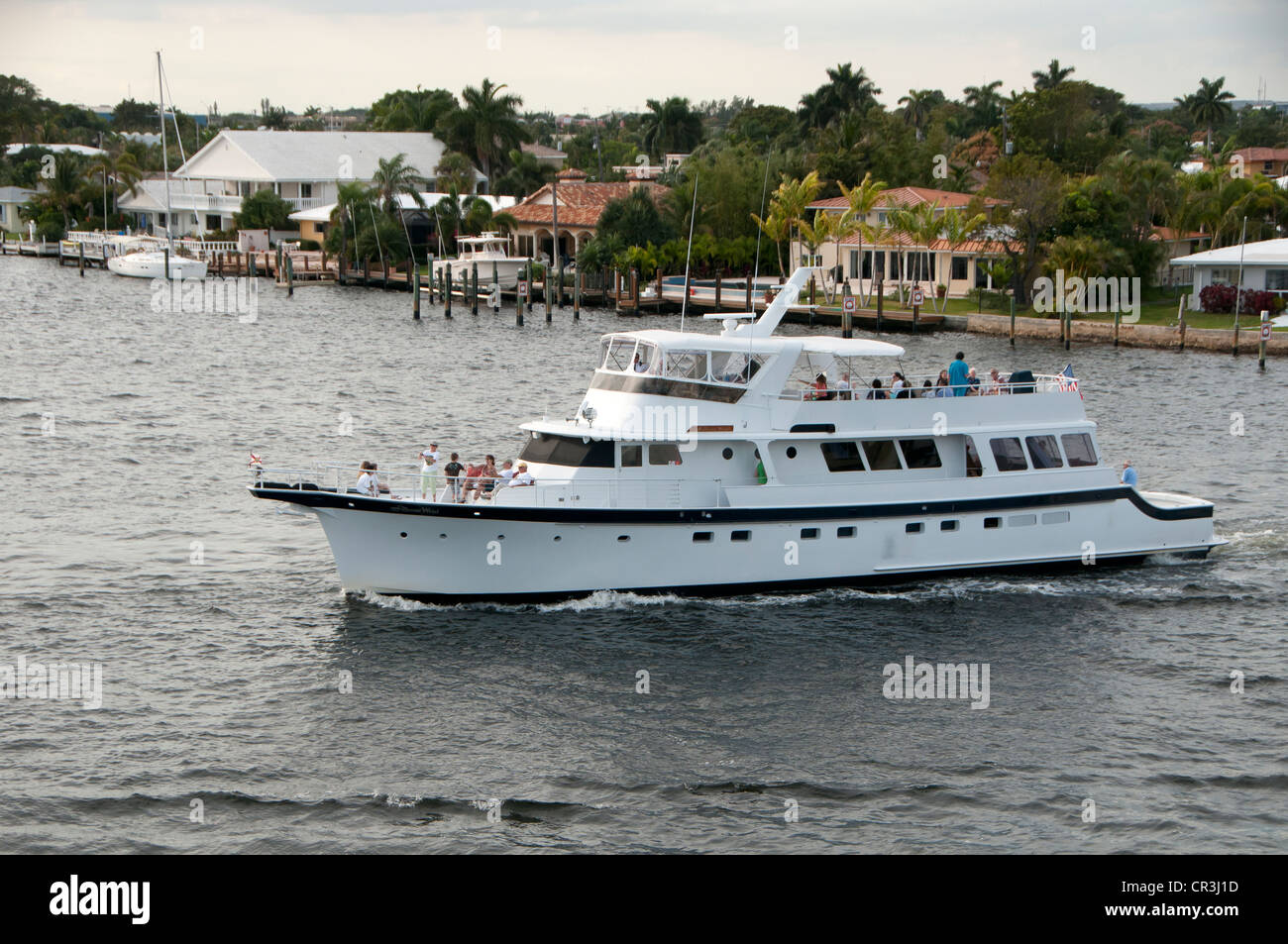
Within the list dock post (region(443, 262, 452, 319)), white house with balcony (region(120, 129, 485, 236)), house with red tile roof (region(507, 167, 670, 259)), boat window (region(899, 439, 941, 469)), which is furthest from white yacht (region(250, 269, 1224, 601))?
white house with balcony (region(120, 129, 485, 236))

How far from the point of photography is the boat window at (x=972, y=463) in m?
29.0

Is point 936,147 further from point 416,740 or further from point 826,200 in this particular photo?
point 416,740

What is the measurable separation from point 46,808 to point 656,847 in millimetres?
8641

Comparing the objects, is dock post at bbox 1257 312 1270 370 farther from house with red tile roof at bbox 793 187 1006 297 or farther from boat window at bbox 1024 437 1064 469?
boat window at bbox 1024 437 1064 469

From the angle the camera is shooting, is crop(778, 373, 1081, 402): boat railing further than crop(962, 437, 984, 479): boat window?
No

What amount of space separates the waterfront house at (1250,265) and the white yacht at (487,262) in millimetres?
43452

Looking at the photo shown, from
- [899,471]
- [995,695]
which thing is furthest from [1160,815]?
[899,471]

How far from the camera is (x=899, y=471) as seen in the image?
93.8ft

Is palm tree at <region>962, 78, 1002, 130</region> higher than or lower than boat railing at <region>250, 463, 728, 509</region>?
higher

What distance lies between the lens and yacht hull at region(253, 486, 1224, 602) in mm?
A: 26141

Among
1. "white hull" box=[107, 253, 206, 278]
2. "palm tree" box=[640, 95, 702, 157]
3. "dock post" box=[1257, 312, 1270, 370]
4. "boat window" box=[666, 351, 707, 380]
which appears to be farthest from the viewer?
"palm tree" box=[640, 95, 702, 157]

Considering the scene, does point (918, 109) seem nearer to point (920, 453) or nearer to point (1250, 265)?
point (1250, 265)

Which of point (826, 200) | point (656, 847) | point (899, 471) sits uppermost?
point (826, 200)

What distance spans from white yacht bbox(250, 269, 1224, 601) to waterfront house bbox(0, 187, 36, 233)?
135813 mm
